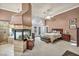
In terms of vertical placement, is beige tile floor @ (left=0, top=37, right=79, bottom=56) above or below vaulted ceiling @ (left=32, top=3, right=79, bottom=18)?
below

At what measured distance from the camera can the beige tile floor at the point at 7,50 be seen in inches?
94.0

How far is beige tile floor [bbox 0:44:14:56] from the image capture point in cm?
239

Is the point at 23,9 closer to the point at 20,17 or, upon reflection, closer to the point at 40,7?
the point at 20,17

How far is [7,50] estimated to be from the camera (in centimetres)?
241

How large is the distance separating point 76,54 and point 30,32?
113 cm

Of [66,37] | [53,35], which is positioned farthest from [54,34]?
[66,37]

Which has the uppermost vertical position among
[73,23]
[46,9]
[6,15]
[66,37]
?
[46,9]

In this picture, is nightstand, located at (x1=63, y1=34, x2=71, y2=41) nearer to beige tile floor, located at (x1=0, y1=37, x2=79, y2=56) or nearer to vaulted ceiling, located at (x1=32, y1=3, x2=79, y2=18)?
beige tile floor, located at (x1=0, y1=37, x2=79, y2=56)

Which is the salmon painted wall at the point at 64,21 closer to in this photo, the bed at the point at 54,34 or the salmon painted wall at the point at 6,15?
the bed at the point at 54,34

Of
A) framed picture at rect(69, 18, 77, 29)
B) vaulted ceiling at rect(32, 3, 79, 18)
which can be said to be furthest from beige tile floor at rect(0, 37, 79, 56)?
vaulted ceiling at rect(32, 3, 79, 18)

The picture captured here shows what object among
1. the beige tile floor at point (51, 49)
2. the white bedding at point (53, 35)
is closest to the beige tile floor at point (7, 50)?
the beige tile floor at point (51, 49)

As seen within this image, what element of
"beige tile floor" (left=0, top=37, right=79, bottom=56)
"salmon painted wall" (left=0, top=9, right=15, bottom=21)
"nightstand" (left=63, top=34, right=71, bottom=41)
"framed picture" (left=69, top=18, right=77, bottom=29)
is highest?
"salmon painted wall" (left=0, top=9, right=15, bottom=21)

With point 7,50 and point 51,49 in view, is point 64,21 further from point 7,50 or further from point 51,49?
point 7,50

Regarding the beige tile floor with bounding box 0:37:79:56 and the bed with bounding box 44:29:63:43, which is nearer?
the beige tile floor with bounding box 0:37:79:56
